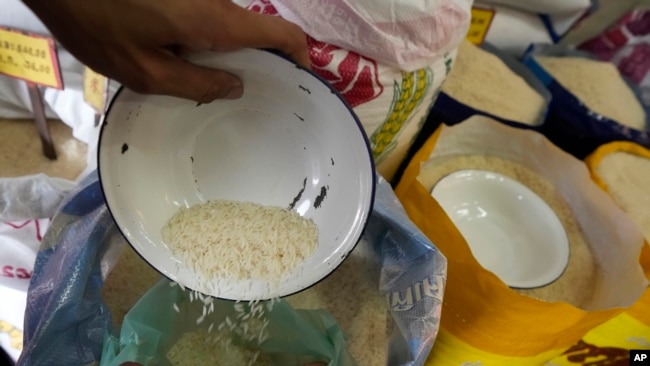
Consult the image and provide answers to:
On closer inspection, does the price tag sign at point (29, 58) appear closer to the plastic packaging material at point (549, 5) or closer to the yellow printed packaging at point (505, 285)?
the yellow printed packaging at point (505, 285)

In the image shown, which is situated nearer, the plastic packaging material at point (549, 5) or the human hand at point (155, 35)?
the human hand at point (155, 35)

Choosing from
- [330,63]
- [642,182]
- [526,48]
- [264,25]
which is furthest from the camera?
[526,48]

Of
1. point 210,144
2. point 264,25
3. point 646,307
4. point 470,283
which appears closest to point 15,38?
point 210,144

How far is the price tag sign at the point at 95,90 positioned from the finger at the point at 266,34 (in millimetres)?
328

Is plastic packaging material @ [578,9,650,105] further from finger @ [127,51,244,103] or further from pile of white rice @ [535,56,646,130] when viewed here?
finger @ [127,51,244,103]

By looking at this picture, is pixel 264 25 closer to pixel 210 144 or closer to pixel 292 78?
pixel 292 78

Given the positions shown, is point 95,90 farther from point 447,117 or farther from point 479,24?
point 479,24

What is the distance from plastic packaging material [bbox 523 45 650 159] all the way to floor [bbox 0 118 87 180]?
30.5 inches

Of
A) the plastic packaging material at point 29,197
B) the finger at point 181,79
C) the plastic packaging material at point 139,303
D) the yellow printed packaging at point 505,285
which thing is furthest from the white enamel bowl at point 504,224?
the plastic packaging material at point 29,197

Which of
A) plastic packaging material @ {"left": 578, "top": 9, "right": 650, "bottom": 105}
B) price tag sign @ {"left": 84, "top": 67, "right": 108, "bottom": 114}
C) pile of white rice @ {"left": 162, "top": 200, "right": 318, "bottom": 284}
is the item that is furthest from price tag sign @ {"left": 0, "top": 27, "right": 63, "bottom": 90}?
plastic packaging material @ {"left": 578, "top": 9, "right": 650, "bottom": 105}

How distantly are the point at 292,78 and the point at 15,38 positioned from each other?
1.33ft

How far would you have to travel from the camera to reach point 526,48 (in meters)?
1.09

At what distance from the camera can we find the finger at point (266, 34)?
440mm

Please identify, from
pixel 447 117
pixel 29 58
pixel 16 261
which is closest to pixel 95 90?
pixel 29 58
